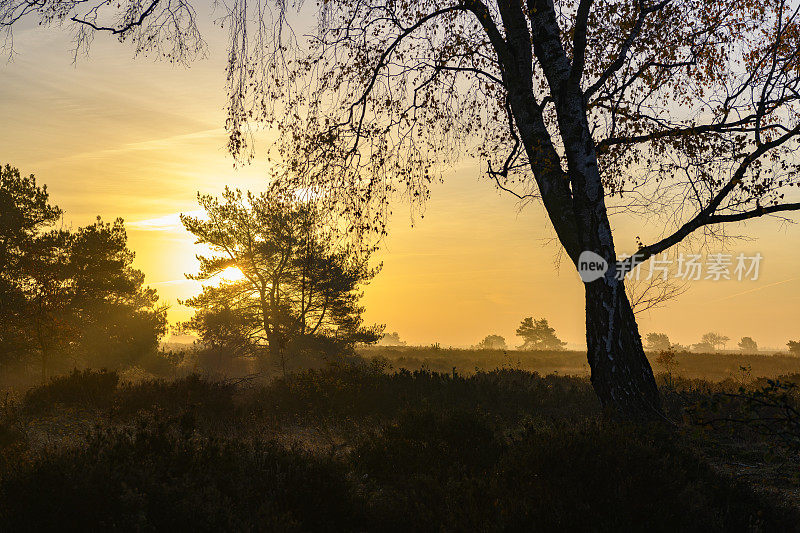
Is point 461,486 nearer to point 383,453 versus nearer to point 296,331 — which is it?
point 383,453

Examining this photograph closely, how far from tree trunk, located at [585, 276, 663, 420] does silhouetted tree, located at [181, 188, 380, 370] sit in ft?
48.9

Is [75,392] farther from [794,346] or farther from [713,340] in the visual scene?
[713,340]

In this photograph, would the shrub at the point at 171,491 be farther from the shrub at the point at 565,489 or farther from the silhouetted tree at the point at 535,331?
the silhouetted tree at the point at 535,331

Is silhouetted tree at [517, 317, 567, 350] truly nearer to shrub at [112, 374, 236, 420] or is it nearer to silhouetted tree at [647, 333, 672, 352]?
silhouetted tree at [647, 333, 672, 352]

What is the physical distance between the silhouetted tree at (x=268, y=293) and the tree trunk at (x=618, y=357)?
48.9 feet

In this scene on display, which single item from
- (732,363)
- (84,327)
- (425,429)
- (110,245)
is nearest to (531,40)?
(425,429)

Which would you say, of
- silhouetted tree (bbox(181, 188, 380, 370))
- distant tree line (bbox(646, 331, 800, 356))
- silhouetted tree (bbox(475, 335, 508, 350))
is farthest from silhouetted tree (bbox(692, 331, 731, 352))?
silhouetted tree (bbox(181, 188, 380, 370))

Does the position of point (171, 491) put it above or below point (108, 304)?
below

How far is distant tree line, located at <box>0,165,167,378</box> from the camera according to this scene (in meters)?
19.2

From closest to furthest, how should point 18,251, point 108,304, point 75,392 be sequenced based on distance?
point 75,392 → point 18,251 → point 108,304

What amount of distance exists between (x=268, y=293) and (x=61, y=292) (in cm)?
813

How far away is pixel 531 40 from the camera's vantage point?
8.88 meters

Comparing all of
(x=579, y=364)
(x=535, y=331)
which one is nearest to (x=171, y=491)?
(x=579, y=364)

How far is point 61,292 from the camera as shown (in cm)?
2116
